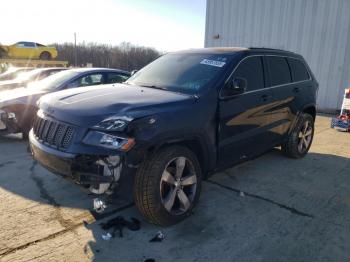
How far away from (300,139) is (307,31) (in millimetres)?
8387

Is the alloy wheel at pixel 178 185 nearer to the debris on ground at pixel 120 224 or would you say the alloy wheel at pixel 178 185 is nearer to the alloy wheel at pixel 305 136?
the debris on ground at pixel 120 224

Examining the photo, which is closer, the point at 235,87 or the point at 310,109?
the point at 235,87

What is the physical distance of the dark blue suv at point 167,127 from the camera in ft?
9.69

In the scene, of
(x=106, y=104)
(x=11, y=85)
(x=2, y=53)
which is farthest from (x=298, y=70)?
(x=2, y=53)

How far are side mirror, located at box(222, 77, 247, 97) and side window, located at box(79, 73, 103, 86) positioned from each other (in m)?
4.25

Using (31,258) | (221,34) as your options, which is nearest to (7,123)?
(31,258)

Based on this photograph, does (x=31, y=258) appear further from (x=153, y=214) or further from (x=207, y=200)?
(x=207, y=200)

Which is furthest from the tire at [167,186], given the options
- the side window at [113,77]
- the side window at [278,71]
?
the side window at [113,77]

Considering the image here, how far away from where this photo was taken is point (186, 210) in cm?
351

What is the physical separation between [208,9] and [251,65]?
1131 centimetres

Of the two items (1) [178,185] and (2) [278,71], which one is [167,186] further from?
(2) [278,71]

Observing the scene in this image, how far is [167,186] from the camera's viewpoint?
3.37 metres

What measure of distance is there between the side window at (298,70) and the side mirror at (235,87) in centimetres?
205

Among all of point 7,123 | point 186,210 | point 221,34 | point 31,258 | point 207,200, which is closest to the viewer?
point 31,258
